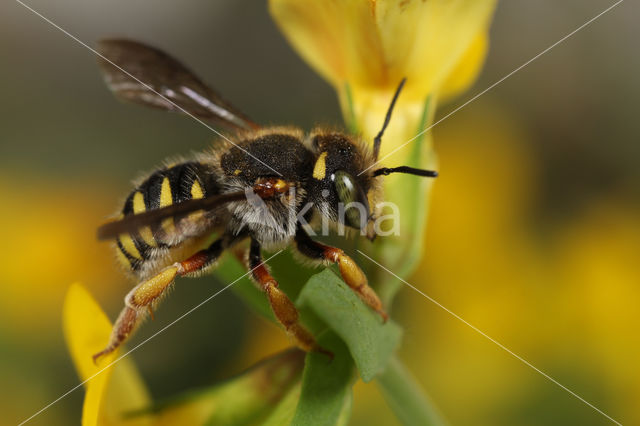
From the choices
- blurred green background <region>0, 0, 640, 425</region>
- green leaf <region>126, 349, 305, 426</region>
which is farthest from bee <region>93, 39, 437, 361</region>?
blurred green background <region>0, 0, 640, 425</region>

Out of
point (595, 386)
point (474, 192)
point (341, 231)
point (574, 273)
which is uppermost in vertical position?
point (341, 231)

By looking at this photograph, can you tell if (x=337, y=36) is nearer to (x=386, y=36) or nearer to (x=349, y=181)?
(x=386, y=36)

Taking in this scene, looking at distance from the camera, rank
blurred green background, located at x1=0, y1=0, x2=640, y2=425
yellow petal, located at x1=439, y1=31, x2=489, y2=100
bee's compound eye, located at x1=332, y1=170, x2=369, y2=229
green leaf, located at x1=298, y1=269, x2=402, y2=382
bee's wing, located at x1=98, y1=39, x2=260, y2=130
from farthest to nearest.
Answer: blurred green background, located at x1=0, y1=0, x2=640, y2=425, bee's wing, located at x1=98, y1=39, x2=260, y2=130, yellow petal, located at x1=439, y1=31, x2=489, y2=100, bee's compound eye, located at x1=332, y1=170, x2=369, y2=229, green leaf, located at x1=298, y1=269, x2=402, y2=382

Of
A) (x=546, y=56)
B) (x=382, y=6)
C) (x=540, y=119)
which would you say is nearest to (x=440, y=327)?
(x=382, y=6)

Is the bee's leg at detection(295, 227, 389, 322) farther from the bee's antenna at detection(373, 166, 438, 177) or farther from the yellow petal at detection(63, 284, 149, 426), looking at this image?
the yellow petal at detection(63, 284, 149, 426)

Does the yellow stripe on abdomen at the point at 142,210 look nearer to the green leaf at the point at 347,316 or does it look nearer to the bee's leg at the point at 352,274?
the bee's leg at the point at 352,274

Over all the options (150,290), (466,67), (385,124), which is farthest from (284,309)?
(466,67)

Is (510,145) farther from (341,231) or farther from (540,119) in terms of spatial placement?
(341,231)
